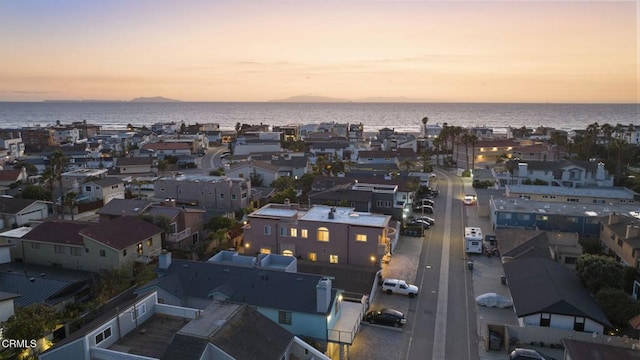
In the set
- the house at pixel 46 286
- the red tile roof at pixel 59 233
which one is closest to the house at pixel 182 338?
the house at pixel 46 286

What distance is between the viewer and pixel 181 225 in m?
37.7

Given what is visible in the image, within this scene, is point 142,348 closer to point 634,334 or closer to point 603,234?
point 634,334

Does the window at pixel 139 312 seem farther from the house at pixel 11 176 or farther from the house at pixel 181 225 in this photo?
the house at pixel 11 176

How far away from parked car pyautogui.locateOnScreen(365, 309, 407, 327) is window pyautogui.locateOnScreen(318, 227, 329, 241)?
861 centimetres

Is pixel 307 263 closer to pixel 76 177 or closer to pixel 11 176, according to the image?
pixel 76 177

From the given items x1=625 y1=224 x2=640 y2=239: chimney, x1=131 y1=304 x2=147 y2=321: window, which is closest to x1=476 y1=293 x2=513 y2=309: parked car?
x1=625 y1=224 x2=640 y2=239: chimney

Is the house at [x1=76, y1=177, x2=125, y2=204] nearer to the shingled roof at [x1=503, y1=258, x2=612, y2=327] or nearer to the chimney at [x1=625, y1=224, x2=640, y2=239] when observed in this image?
the shingled roof at [x1=503, y1=258, x2=612, y2=327]

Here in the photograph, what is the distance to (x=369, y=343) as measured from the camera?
2348 centimetres

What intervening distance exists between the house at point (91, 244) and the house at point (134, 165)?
4159 cm

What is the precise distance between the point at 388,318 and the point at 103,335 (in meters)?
14.8

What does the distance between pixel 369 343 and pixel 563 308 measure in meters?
10.5

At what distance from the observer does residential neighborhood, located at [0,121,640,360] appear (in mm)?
19750

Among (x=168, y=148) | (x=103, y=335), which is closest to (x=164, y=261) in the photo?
(x=103, y=335)

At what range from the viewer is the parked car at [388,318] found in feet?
82.4
